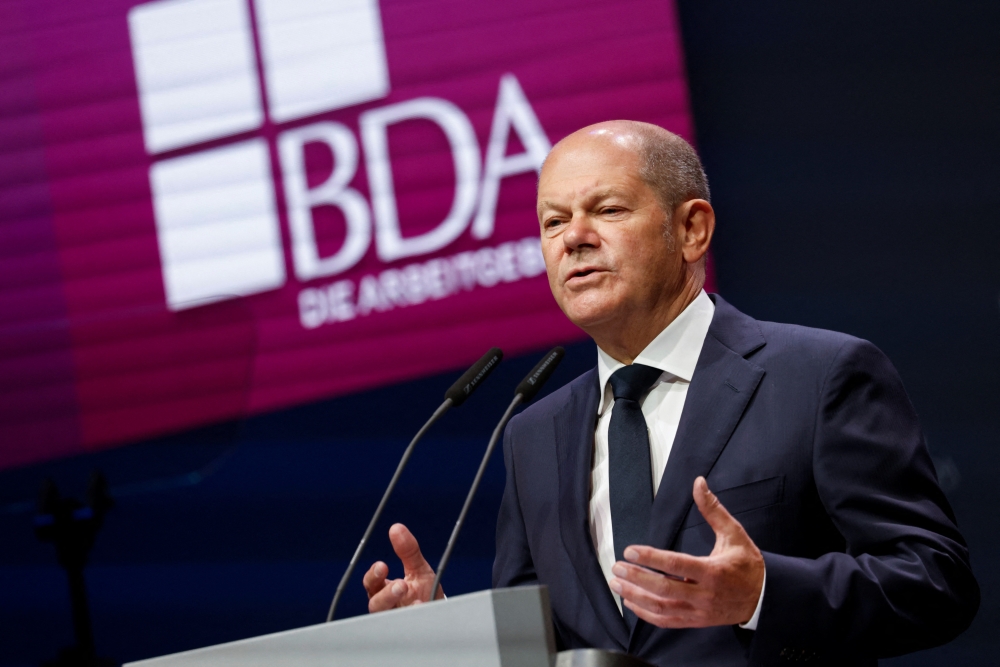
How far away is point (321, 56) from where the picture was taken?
3.19m

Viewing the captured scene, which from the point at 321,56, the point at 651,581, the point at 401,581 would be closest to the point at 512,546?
the point at 401,581

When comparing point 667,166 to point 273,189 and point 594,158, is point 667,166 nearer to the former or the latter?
point 594,158

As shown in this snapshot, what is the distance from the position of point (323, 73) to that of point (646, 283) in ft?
5.44

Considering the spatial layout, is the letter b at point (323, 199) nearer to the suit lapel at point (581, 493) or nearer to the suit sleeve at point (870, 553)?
the suit lapel at point (581, 493)

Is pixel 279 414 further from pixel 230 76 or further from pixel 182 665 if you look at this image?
pixel 182 665

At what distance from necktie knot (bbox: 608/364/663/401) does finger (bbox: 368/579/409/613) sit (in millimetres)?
503

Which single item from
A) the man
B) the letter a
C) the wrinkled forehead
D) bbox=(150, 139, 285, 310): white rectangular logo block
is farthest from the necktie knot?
bbox=(150, 139, 285, 310): white rectangular logo block

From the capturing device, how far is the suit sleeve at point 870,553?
1.43 m

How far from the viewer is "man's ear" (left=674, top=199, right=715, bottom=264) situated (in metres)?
1.98

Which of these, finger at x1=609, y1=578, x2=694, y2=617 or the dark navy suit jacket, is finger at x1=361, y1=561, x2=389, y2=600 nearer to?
the dark navy suit jacket

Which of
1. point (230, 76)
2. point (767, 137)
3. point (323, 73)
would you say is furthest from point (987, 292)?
point (230, 76)

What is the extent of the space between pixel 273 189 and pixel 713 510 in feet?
7.24

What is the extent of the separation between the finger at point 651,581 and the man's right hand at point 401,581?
51 centimetres

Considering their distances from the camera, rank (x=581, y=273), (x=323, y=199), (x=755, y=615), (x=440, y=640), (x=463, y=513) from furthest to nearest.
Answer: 1. (x=323, y=199)
2. (x=581, y=273)
3. (x=463, y=513)
4. (x=755, y=615)
5. (x=440, y=640)
